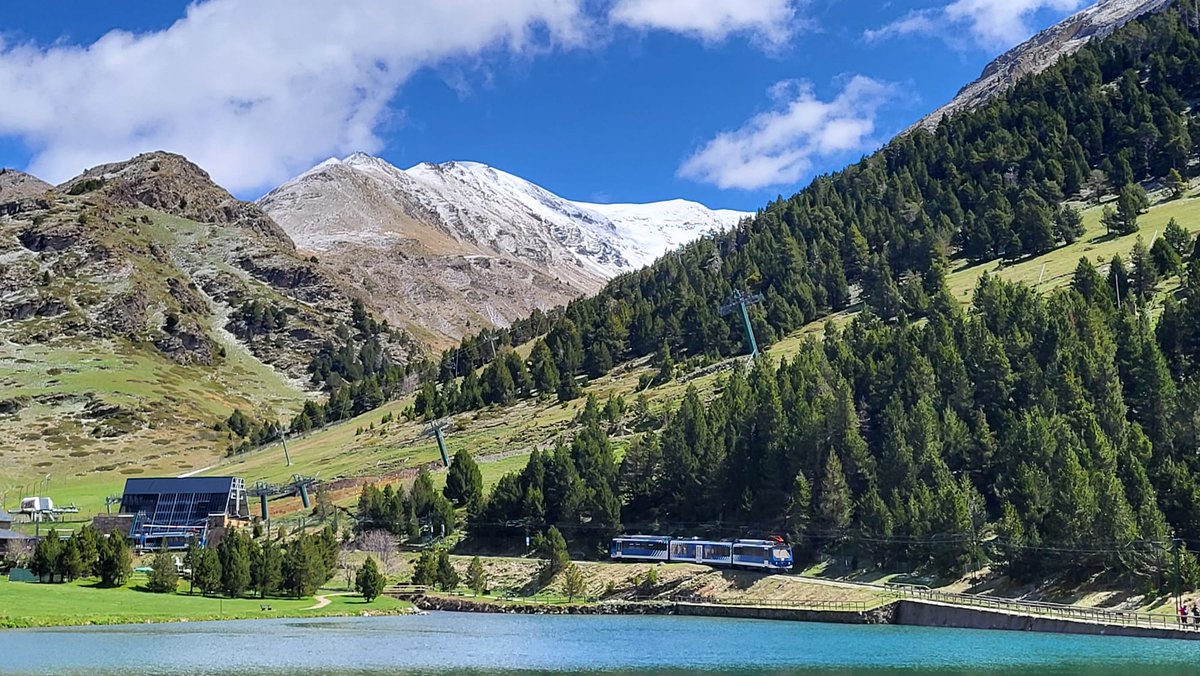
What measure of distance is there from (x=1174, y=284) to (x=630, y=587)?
84988 mm

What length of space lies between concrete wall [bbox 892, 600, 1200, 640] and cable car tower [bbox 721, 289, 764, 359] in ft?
269

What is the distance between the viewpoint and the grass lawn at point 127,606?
222ft

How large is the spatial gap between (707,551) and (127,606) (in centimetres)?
5022

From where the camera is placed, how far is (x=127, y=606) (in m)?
75.9

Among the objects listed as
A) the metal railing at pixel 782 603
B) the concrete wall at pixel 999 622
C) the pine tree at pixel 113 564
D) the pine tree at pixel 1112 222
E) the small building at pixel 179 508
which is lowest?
the concrete wall at pixel 999 622

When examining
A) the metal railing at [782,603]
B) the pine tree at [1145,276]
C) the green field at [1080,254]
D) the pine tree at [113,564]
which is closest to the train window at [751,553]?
the metal railing at [782,603]

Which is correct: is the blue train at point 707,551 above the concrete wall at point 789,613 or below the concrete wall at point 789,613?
above

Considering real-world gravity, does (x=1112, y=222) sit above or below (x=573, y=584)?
above

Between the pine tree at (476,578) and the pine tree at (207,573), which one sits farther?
the pine tree at (476,578)

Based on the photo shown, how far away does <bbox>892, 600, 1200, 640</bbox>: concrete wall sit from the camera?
6362 cm

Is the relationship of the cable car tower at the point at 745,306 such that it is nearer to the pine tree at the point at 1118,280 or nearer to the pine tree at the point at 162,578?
the pine tree at the point at 1118,280

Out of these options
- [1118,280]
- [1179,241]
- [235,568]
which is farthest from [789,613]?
[1179,241]

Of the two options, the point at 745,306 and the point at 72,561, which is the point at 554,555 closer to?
the point at 72,561

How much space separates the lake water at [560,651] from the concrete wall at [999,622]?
1.87 metres
